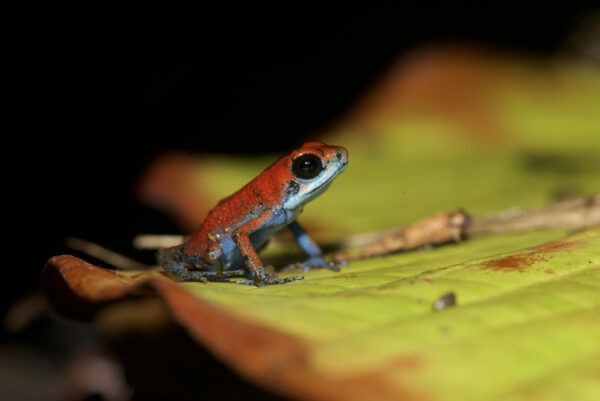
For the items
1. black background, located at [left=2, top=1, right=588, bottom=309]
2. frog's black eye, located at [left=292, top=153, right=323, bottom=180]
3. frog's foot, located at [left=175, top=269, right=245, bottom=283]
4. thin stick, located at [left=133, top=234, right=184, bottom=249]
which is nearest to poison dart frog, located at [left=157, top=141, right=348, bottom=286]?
frog's black eye, located at [left=292, top=153, right=323, bottom=180]

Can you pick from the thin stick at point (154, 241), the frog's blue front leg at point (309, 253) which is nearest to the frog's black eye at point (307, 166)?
the frog's blue front leg at point (309, 253)

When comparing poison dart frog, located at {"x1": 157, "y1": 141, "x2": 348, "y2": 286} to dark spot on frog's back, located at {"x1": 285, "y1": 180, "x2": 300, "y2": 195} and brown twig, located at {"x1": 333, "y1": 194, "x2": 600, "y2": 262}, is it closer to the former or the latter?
dark spot on frog's back, located at {"x1": 285, "y1": 180, "x2": 300, "y2": 195}

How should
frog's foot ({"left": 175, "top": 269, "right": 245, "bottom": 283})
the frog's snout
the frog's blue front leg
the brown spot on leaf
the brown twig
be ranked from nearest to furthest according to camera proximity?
1. the brown spot on leaf
2. frog's foot ({"left": 175, "top": 269, "right": 245, "bottom": 283})
3. the brown twig
4. the frog's blue front leg
5. the frog's snout

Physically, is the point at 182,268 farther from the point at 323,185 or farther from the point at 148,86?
the point at 148,86

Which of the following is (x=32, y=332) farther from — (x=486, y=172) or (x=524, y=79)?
(x=524, y=79)

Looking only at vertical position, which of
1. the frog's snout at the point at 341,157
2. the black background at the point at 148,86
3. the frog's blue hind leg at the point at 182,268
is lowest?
the frog's blue hind leg at the point at 182,268

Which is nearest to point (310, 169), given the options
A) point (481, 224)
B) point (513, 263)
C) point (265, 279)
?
point (265, 279)

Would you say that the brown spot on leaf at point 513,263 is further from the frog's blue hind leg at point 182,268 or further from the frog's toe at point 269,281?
the frog's blue hind leg at point 182,268
